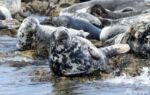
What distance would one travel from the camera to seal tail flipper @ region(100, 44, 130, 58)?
9.97 meters

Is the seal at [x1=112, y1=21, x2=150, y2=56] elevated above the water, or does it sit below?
above

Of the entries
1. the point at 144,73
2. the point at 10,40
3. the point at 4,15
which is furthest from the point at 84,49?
the point at 4,15

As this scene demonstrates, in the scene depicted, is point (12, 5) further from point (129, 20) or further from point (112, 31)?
point (112, 31)

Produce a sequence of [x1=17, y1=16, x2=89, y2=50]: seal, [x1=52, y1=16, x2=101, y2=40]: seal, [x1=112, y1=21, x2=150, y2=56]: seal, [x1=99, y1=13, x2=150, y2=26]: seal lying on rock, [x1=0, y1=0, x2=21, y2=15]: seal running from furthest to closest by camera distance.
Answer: [x1=0, y1=0, x2=21, y2=15]: seal < [x1=52, y1=16, x2=101, y2=40]: seal < [x1=17, y1=16, x2=89, y2=50]: seal < [x1=99, y1=13, x2=150, y2=26]: seal lying on rock < [x1=112, y1=21, x2=150, y2=56]: seal

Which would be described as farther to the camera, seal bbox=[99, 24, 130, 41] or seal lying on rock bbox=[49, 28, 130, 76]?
seal bbox=[99, 24, 130, 41]

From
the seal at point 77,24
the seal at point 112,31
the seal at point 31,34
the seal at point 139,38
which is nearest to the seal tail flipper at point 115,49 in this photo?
the seal at point 139,38

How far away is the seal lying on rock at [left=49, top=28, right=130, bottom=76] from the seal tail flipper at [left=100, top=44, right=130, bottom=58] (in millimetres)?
709

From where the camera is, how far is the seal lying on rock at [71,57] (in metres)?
9.00

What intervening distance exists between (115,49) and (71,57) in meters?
1.38

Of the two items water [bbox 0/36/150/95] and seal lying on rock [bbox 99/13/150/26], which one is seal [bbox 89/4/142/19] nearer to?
seal lying on rock [bbox 99/13/150/26]

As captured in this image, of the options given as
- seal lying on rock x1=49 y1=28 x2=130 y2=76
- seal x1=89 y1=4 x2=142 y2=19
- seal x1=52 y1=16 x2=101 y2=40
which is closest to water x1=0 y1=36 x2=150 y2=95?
seal lying on rock x1=49 y1=28 x2=130 y2=76

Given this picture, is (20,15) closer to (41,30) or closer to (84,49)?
(41,30)

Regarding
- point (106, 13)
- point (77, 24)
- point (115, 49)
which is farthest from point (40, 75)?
point (106, 13)

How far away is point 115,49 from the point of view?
33.4 feet
